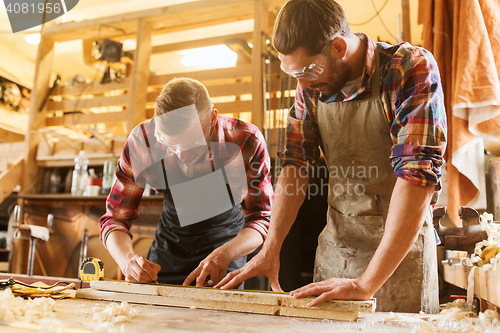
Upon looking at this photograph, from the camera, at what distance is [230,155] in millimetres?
1562

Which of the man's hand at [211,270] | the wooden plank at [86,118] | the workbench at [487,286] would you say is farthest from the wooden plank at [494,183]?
the wooden plank at [86,118]

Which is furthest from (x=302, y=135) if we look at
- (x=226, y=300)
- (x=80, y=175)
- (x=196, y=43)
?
(x=80, y=175)

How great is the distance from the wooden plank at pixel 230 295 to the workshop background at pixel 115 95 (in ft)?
4.01

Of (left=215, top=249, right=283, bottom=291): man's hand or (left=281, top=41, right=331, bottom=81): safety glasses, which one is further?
(left=215, top=249, right=283, bottom=291): man's hand

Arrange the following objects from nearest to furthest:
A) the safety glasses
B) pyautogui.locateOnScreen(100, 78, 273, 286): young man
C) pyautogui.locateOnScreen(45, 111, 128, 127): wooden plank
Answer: the safety glasses < pyautogui.locateOnScreen(100, 78, 273, 286): young man < pyautogui.locateOnScreen(45, 111, 128, 127): wooden plank

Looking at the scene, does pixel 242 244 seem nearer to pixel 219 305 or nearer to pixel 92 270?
pixel 219 305

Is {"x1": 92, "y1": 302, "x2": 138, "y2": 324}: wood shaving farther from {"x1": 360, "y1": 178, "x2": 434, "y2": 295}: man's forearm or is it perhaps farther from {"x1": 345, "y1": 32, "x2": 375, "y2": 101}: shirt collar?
{"x1": 345, "y1": 32, "x2": 375, "y2": 101}: shirt collar

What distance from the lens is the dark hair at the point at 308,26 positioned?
1002mm

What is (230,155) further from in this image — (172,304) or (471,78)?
(471,78)

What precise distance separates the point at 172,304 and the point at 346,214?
0.66 m

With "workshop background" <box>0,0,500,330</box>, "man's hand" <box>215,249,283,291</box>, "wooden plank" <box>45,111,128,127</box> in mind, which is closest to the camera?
"man's hand" <box>215,249,283,291</box>

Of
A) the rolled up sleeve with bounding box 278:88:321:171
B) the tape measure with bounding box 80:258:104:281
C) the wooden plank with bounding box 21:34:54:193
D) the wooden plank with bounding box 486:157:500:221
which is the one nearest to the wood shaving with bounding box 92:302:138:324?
the tape measure with bounding box 80:258:104:281

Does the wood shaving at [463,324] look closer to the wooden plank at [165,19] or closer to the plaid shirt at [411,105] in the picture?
the plaid shirt at [411,105]

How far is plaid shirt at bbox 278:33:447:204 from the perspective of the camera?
0.93 metres
